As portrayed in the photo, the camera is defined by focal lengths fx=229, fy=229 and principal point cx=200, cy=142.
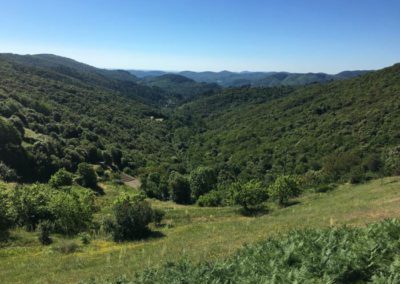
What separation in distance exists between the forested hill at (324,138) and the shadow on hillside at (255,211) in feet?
58.1

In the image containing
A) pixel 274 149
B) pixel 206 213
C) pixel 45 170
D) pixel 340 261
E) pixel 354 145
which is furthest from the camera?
pixel 274 149

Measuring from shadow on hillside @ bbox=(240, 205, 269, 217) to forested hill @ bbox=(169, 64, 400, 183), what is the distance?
17.7 m

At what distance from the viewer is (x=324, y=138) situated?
255ft

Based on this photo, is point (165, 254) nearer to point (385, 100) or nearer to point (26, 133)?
point (26, 133)

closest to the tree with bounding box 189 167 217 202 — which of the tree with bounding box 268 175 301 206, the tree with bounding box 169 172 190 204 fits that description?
the tree with bounding box 169 172 190 204

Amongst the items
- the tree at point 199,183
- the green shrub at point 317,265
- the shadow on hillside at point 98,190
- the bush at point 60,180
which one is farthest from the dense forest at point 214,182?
the shadow on hillside at point 98,190

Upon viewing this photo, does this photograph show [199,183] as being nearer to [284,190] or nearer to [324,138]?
[284,190]

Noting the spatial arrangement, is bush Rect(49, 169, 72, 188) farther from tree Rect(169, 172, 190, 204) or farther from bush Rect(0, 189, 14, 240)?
tree Rect(169, 172, 190, 204)

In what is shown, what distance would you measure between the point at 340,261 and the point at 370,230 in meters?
3.44

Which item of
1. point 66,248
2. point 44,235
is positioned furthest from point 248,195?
point 44,235

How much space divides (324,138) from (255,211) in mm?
56850

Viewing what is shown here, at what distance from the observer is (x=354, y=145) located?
2552 inches

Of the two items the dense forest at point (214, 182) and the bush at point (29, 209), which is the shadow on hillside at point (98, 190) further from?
the bush at point (29, 209)

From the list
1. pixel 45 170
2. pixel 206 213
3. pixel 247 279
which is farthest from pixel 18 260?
pixel 45 170
